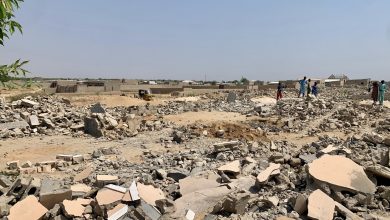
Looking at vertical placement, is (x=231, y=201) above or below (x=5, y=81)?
below

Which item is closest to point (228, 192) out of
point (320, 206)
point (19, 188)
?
point (320, 206)

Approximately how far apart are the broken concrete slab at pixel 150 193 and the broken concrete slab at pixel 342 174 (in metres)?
2.26

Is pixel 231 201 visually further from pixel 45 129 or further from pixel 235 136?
pixel 45 129

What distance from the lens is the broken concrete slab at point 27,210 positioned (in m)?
4.95

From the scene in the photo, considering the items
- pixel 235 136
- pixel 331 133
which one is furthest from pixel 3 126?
pixel 331 133

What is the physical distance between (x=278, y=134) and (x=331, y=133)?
1.74 meters

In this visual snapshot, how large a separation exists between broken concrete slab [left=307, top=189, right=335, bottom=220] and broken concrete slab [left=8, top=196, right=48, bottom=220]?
3.51 m

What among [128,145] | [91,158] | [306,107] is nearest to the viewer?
[91,158]

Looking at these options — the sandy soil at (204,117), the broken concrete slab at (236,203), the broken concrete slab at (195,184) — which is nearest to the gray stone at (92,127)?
the sandy soil at (204,117)

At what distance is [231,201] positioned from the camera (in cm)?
499

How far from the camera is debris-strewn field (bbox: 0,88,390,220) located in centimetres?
499

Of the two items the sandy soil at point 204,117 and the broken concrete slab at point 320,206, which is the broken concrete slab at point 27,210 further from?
the sandy soil at point 204,117

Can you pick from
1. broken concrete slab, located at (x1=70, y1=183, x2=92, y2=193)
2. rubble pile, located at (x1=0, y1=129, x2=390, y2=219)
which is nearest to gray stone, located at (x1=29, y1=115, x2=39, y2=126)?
rubble pile, located at (x1=0, y1=129, x2=390, y2=219)

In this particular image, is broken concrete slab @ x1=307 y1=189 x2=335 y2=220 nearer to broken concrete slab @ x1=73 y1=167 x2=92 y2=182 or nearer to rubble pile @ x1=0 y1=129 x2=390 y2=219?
rubble pile @ x1=0 y1=129 x2=390 y2=219
